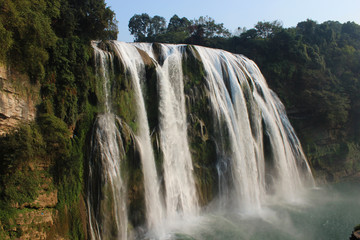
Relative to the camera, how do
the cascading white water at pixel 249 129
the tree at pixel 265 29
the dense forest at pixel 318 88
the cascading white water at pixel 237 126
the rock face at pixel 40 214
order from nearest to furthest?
the rock face at pixel 40 214 → the cascading white water at pixel 237 126 → the cascading white water at pixel 249 129 → the dense forest at pixel 318 88 → the tree at pixel 265 29

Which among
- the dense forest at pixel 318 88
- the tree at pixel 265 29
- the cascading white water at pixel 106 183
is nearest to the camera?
the cascading white water at pixel 106 183

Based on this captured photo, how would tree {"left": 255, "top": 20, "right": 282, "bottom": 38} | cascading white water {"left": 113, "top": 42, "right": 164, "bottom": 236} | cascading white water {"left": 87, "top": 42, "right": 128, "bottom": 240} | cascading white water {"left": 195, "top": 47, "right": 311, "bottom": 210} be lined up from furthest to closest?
1. tree {"left": 255, "top": 20, "right": 282, "bottom": 38}
2. cascading white water {"left": 195, "top": 47, "right": 311, "bottom": 210}
3. cascading white water {"left": 113, "top": 42, "right": 164, "bottom": 236}
4. cascading white water {"left": 87, "top": 42, "right": 128, "bottom": 240}

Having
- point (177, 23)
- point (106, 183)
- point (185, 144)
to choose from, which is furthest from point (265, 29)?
point (106, 183)

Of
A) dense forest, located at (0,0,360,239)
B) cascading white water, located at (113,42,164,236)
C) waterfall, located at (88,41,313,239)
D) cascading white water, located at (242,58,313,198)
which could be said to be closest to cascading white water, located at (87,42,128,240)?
waterfall, located at (88,41,313,239)

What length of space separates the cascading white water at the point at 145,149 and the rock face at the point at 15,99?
141 inches

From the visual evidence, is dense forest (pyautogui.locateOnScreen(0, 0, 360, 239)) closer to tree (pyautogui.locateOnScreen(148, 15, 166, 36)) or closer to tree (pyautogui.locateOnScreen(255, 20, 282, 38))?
tree (pyautogui.locateOnScreen(255, 20, 282, 38))

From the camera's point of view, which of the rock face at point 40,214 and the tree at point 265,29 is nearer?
the rock face at point 40,214

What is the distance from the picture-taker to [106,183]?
827 centimetres

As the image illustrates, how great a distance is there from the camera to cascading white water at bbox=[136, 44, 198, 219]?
1046 cm

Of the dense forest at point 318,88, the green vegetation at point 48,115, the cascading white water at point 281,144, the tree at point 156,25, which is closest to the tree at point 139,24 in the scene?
the tree at point 156,25

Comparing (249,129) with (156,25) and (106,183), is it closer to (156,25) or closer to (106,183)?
(106,183)

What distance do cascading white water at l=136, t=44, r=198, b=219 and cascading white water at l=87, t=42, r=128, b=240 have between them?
81.7 inches

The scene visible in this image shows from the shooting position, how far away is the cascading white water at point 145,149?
9.45 meters

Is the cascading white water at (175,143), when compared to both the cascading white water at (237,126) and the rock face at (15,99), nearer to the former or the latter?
the cascading white water at (237,126)
